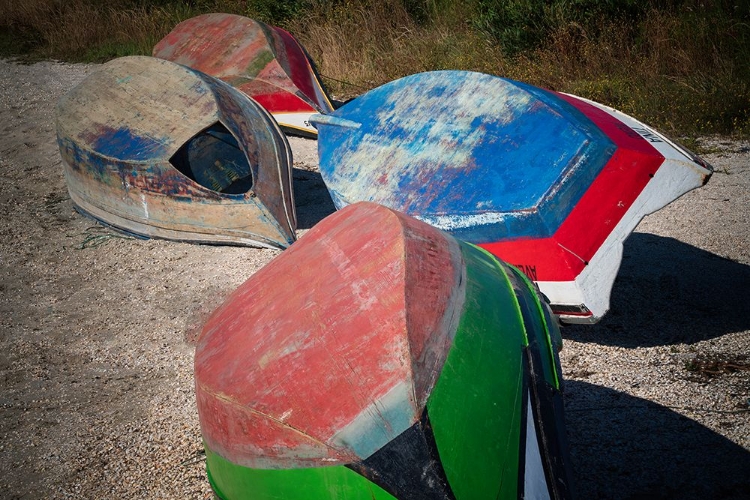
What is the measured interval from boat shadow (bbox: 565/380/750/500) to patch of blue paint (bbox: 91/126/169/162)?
13.0 ft

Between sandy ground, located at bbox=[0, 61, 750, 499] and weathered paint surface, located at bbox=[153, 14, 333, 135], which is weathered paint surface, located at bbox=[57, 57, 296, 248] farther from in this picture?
Answer: weathered paint surface, located at bbox=[153, 14, 333, 135]

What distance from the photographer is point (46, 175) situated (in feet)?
26.9

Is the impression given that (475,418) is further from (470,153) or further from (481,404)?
(470,153)

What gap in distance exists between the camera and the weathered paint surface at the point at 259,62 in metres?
8.31

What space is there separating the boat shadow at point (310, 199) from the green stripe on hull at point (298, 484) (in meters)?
3.82

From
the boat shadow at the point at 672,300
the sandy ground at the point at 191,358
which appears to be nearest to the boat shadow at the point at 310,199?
the sandy ground at the point at 191,358

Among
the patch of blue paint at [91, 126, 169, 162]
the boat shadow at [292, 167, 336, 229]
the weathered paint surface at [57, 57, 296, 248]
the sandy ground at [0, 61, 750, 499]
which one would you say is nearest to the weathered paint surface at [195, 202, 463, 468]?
the sandy ground at [0, 61, 750, 499]

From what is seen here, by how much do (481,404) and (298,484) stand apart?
72 centimetres

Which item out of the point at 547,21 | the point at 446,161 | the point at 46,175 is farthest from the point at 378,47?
the point at 446,161

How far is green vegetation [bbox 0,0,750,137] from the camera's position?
24.8 ft

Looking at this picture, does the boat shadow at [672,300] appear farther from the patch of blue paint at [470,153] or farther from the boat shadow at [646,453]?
the patch of blue paint at [470,153]

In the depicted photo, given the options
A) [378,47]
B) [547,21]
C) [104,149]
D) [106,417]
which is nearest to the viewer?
[106,417]

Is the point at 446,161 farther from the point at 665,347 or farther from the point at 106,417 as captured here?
the point at 106,417

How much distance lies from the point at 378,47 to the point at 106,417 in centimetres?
786
